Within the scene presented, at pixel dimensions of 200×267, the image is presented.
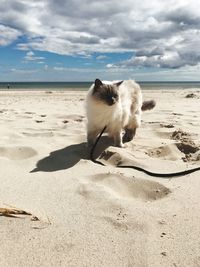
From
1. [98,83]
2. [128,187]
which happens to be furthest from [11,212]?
[98,83]

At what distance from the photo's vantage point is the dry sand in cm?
204

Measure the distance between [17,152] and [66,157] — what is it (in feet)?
2.05

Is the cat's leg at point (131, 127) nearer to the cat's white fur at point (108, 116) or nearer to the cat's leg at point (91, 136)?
the cat's white fur at point (108, 116)

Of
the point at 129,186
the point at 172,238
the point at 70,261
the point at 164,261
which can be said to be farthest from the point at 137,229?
the point at 129,186

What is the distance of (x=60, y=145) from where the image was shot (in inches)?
190

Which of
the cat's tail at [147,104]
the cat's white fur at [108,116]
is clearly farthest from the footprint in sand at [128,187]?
the cat's tail at [147,104]

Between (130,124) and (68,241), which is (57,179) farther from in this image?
(130,124)

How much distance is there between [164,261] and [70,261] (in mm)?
527

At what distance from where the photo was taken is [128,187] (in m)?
3.17

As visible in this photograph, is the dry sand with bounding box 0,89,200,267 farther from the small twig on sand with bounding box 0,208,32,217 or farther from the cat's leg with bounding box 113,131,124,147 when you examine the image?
the cat's leg with bounding box 113,131,124,147

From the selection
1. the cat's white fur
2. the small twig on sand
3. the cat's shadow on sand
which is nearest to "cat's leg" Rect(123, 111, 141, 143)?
the cat's white fur

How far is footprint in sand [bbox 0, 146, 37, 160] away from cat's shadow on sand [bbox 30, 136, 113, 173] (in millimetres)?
251

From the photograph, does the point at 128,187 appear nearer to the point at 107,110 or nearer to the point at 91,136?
the point at 91,136

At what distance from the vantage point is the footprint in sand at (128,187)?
2.97 metres
